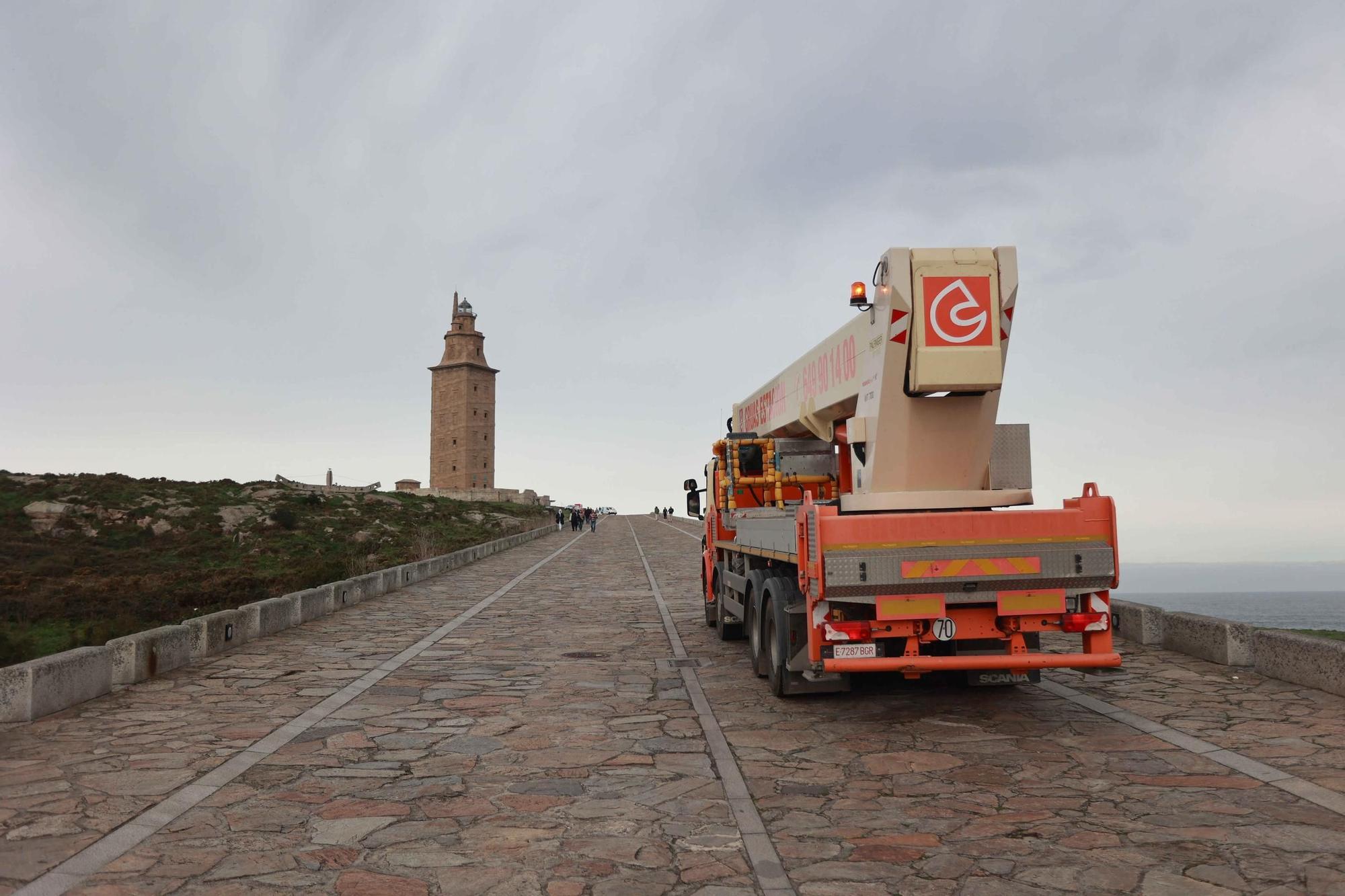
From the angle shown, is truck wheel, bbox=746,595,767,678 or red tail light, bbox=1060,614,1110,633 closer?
red tail light, bbox=1060,614,1110,633

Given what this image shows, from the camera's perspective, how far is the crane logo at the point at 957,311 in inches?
303

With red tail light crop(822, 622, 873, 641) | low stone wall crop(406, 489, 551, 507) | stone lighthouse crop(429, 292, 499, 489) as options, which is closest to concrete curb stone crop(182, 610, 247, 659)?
red tail light crop(822, 622, 873, 641)

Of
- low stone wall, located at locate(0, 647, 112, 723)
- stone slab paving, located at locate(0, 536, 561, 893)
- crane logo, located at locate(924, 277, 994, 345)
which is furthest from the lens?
low stone wall, located at locate(0, 647, 112, 723)

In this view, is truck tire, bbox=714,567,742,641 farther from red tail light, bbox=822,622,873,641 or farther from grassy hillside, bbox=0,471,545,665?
grassy hillside, bbox=0,471,545,665

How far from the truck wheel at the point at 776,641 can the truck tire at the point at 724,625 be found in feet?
10.5

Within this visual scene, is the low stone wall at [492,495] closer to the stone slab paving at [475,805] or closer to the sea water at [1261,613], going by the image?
the sea water at [1261,613]

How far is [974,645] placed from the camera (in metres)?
7.55

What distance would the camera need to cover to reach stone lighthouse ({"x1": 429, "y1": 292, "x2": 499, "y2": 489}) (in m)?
112

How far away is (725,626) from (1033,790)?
23.4 ft

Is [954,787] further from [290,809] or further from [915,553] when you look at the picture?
[290,809]

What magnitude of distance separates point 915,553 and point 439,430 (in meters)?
112

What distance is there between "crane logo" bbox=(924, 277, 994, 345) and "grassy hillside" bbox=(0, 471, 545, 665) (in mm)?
11827

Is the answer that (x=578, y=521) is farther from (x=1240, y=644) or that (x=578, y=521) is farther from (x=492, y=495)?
(x=1240, y=644)

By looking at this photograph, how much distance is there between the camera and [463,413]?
368ft
